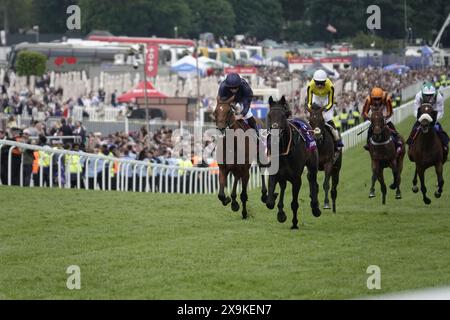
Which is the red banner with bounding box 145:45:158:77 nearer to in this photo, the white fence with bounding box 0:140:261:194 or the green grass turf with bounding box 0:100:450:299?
the white fence with bounding box 0:140:261:194

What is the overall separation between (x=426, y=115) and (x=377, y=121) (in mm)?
746

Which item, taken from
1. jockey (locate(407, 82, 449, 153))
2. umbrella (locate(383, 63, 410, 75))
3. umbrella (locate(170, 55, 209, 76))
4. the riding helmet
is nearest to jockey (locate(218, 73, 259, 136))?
the riding helmet

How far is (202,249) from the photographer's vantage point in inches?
498

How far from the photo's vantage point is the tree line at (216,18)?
5525cm

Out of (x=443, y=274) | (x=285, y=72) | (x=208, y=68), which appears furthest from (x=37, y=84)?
(x=443, y=274)

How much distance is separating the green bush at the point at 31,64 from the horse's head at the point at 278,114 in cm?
4535

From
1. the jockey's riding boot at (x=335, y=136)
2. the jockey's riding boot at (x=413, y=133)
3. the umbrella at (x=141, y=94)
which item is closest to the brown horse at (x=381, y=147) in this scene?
the jockey's riding boot at (x=413, y=133)

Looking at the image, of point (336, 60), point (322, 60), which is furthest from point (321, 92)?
point (322, 60)

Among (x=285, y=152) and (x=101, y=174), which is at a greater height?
(x=285, y=152)

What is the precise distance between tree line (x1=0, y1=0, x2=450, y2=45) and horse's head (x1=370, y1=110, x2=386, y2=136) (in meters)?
29.8

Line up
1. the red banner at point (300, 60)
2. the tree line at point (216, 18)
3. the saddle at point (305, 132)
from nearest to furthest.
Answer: the saddle at point (305, 132) → the tree line at point (216, 18) → the red banner at point (300, 60)

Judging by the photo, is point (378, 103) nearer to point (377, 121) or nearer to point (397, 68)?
point (377, 121)

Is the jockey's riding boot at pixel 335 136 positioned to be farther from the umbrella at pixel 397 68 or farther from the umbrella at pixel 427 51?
the umbrella at pixel 427 51

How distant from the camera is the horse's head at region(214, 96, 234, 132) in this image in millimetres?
14438
